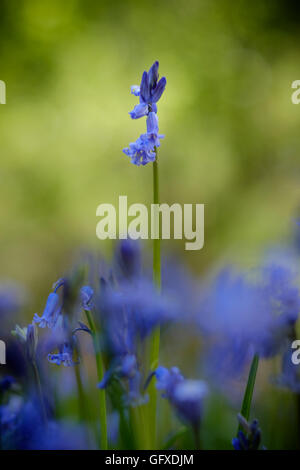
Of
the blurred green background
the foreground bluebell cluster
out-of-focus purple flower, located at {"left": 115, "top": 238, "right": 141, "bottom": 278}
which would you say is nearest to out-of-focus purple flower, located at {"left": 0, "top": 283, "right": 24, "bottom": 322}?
the foreground bluebell cluster

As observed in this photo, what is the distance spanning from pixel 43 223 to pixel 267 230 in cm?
92

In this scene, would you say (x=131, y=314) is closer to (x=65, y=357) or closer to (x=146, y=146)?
(x=65, y=357)

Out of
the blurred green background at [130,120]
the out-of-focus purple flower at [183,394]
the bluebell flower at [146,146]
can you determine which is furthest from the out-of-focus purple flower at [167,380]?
the blurred green background at [130,120]

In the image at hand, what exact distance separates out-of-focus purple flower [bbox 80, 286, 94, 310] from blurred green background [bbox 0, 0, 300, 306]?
1.28m

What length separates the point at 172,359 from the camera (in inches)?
26.8

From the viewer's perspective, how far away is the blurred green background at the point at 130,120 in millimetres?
1753

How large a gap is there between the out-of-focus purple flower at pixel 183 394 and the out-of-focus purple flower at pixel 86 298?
96mm

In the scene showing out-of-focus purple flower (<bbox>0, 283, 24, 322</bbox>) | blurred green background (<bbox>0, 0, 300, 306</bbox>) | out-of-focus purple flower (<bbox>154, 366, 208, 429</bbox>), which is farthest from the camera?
blurred green background (<bbox>0, 0, 300, 306</bbox>)

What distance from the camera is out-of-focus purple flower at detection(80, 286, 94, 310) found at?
453 mm

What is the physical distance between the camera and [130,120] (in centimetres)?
182

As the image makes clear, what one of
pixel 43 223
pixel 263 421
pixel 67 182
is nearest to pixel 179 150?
pixel 67 182

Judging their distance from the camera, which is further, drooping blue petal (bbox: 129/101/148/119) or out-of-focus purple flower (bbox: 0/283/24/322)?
out-of-focus purple flower (bbox: 0/283/24/322)

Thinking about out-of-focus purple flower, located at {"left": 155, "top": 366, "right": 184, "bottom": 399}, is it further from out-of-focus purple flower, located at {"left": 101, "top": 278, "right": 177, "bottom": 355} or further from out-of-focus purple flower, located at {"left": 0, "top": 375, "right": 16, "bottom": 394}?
out-of-focus purple flower, located at {"left": 0, "top": 375, "right": 16, "bottom": 394}
